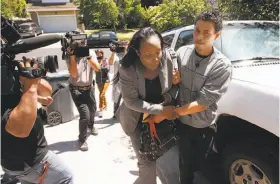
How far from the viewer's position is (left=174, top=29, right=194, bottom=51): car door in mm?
3505

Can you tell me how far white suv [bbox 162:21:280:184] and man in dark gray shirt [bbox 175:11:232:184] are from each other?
0.18 meters

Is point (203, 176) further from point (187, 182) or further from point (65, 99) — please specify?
point (65, 99)

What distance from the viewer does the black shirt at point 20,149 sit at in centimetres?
175

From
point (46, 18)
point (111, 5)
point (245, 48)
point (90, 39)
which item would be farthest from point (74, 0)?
point (245, 48)

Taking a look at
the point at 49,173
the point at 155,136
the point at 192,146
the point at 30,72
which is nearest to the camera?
the point at 30,72

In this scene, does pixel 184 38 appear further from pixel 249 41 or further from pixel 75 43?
pixel 75 43

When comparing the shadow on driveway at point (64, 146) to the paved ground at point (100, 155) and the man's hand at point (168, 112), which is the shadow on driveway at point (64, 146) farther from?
the man's hand at point (168, 112)

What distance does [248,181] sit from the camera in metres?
2.32

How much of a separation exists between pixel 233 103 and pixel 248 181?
0.67m

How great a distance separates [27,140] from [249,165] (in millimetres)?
1728

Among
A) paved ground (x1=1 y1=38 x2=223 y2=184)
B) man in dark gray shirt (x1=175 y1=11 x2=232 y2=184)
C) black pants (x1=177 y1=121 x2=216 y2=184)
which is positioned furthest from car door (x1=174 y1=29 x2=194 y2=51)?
paved ground (x1=1 y1=38 x2=223 y2=184)

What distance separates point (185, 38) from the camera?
361cm

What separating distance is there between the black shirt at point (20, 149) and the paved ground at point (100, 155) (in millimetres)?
1017

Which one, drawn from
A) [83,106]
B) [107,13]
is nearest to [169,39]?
[83,106]
